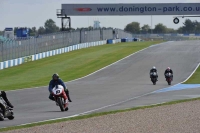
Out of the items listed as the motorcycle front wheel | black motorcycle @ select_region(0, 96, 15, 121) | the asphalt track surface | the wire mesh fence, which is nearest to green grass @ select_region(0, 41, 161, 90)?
the wire mesh fence

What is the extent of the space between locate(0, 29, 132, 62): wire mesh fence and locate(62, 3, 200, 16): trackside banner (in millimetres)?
2942

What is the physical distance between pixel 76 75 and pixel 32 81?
5450 mm

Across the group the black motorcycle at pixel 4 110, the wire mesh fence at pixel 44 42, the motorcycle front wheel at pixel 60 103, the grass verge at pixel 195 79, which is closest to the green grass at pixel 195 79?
the grass verge at pixel 195 79

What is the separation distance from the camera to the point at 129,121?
54.1 ft

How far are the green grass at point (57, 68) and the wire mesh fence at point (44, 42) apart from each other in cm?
120

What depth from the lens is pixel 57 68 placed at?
170 feet

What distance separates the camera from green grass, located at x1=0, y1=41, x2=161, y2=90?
40.7 meters

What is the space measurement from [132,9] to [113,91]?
1818 inches

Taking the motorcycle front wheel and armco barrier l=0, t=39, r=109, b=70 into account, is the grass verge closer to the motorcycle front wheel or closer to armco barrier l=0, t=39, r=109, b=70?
armco barrier l=0, t=39, r=109, b=70

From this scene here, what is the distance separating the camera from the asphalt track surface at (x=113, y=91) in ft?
69.5

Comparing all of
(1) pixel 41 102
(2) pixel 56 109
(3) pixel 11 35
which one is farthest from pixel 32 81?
(3) pixel 11 35

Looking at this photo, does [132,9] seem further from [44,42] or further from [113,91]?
[113,91]

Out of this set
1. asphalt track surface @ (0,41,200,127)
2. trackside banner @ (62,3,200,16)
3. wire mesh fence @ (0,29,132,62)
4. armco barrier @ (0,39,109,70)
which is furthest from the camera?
trackside banner @ (62,3,200,16)

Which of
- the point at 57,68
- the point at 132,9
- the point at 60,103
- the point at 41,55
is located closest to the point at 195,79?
the point at 57,68
